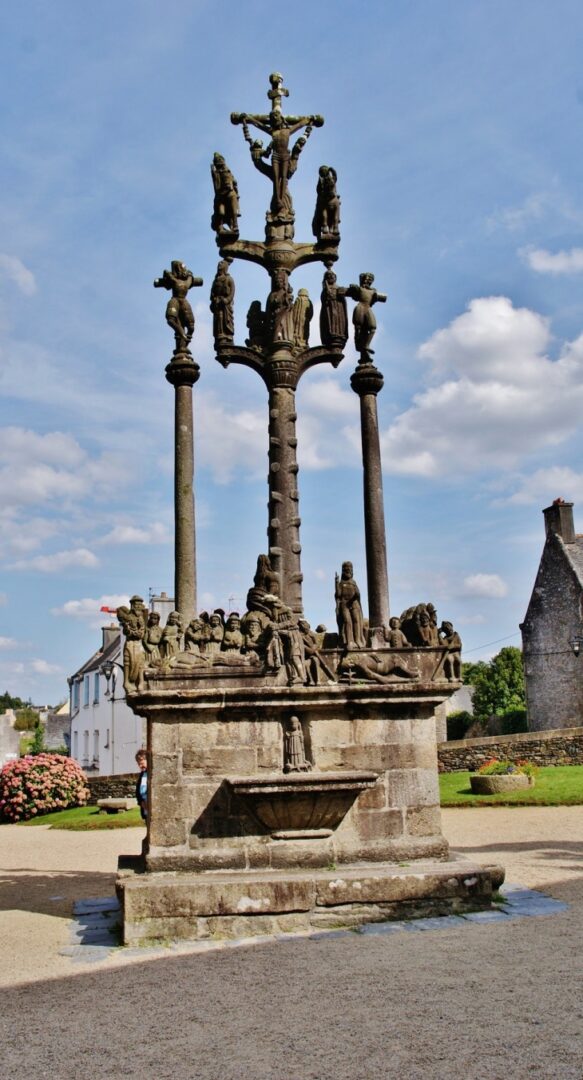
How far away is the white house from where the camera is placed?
32.8m

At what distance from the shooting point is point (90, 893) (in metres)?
9.78

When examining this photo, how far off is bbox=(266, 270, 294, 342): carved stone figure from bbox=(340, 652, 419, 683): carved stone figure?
12.4 ft

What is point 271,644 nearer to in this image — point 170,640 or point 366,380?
point 170,640

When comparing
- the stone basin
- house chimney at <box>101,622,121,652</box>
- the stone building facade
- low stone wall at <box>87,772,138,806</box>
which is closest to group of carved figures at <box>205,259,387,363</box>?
the stone basin

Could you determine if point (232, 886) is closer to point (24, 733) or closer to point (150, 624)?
point (150, 624)

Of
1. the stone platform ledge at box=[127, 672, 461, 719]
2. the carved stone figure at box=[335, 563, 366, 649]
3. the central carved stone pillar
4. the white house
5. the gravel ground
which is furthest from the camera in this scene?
the white house

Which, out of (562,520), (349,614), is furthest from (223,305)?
(562,520)

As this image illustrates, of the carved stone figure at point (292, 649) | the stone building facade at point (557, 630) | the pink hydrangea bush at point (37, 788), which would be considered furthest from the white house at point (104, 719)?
the carved stone figure at point (292, 649)

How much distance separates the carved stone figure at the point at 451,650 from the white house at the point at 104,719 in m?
22.2

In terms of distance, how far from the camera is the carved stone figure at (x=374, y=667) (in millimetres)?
7758

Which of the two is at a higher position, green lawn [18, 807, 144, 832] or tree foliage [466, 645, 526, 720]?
tree foliage [466, 645, 526, 720]

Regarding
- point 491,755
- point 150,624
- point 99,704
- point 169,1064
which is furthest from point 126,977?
point 99,704

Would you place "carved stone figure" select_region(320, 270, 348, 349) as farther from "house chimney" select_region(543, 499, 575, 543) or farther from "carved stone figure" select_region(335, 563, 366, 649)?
"house chimney" select_region(543, 499, 575, 543)

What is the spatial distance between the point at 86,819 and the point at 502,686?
102ft
